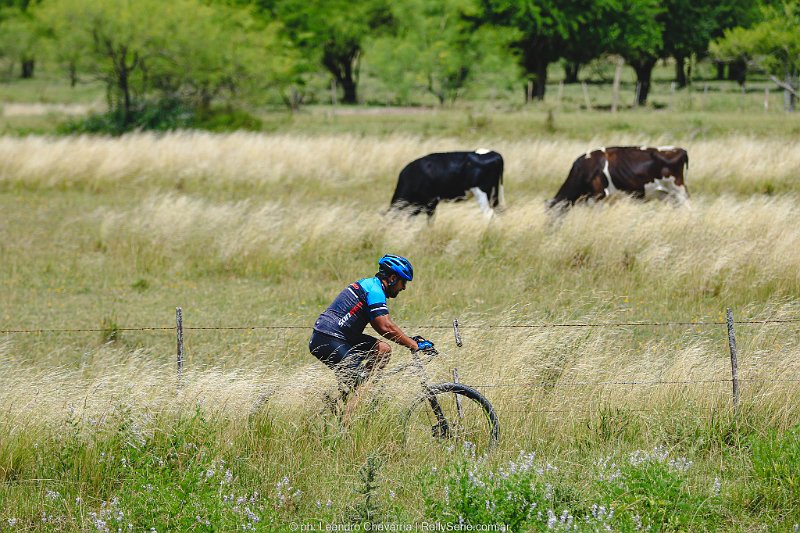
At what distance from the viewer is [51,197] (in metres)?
21.5

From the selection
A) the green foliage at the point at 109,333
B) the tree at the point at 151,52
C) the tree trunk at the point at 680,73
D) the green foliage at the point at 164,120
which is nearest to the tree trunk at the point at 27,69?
the tree at the point at 151,52

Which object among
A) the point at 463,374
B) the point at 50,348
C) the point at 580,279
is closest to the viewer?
the point at 463,374

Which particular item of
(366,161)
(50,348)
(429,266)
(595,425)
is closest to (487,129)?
(366,161)

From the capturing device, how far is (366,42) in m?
49.2

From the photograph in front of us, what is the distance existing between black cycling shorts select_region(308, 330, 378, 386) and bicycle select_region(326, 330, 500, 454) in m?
0.12

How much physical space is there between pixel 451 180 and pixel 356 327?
10.6 m

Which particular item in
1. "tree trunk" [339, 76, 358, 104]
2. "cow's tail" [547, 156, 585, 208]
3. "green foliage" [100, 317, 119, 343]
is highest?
"tree trunk" [339, 76, 358, 104]

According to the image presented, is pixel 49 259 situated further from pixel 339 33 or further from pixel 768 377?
pixel 339 33

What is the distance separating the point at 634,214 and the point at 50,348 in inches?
353

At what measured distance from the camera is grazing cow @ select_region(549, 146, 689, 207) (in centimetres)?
1775

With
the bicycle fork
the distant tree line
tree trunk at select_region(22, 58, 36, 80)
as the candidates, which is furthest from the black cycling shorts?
tree trunk at select_region(22, 58, 36, 80)

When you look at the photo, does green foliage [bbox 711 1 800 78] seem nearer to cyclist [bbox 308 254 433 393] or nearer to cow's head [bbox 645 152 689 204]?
cow's head [bbox 645 152 689 204]

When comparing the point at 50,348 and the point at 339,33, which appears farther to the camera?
the point at 339,33

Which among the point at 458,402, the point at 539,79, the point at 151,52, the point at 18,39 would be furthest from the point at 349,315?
the point at 18,39
